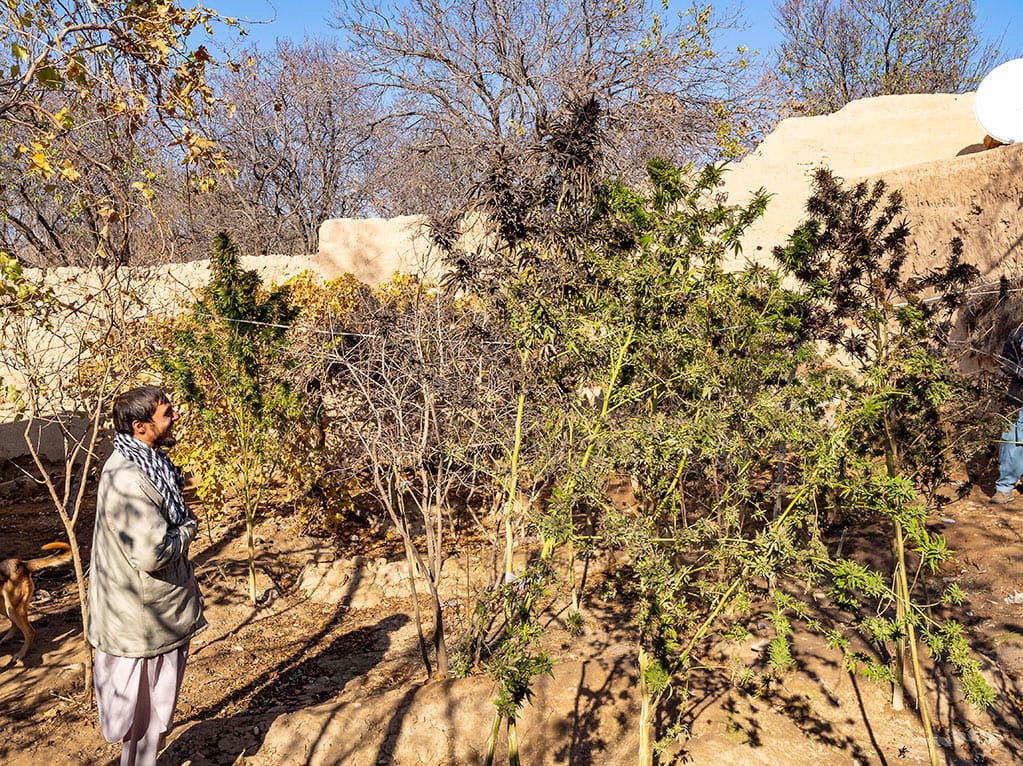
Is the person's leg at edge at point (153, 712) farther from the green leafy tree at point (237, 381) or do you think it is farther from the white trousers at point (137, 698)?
the green leafy tree at point (237, 381)

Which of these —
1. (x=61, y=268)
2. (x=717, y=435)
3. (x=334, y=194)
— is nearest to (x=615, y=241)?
(x=717, y=435)

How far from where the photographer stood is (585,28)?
44.3 feet

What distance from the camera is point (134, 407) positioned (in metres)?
3.19

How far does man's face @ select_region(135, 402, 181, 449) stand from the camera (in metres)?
3.22

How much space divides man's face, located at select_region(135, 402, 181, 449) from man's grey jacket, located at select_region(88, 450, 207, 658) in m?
0.12

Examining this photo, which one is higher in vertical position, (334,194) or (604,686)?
(334,194)

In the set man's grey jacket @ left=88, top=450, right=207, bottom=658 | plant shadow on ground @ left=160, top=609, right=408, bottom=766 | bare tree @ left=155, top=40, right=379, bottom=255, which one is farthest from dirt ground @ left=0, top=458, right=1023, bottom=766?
bare tree @ left=155, top=40, right=379, bottom=255

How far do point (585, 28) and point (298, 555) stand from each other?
32.3ft

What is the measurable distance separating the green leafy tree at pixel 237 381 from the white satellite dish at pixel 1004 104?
8.52 metres

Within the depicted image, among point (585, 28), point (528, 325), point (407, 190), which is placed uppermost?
point (585, 28)

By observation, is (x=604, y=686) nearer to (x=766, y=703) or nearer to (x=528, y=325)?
(x=766, y=703)

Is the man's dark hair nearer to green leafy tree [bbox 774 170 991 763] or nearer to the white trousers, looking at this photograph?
the white trousers

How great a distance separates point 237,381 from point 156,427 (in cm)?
385

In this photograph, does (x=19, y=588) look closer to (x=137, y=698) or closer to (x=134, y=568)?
(x=137, y=698)
